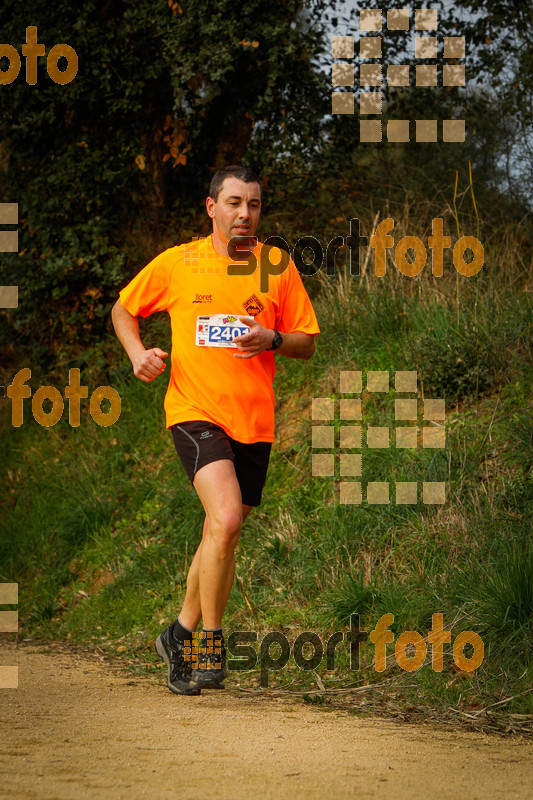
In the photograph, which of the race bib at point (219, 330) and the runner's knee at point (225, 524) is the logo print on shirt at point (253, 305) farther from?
the runner's knee at point (225, 524)

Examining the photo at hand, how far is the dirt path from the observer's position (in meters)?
3.34

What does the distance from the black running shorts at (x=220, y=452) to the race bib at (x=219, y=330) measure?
1.32 ft

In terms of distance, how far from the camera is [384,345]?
26.7 ft

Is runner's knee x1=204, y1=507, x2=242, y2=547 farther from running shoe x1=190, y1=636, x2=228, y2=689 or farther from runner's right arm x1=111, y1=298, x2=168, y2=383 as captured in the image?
runner's right arm x1=111, y1=298, x2=168, y2=383

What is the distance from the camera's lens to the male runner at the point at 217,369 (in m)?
4.77

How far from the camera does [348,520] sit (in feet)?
21.9

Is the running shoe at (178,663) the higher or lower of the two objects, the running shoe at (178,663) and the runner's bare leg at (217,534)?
the lower

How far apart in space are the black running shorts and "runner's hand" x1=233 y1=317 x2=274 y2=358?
434mm

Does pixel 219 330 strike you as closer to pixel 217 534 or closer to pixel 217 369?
pixel 217 369

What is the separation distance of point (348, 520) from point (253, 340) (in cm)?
241

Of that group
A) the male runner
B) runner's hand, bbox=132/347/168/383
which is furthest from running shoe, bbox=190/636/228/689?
runner's hand, bbox=132/347/168/383

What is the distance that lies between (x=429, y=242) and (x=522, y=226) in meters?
1.57

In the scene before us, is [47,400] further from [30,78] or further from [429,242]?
[429,242]

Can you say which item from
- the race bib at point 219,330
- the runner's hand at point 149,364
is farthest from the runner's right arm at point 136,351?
the race bib at point 219,330
